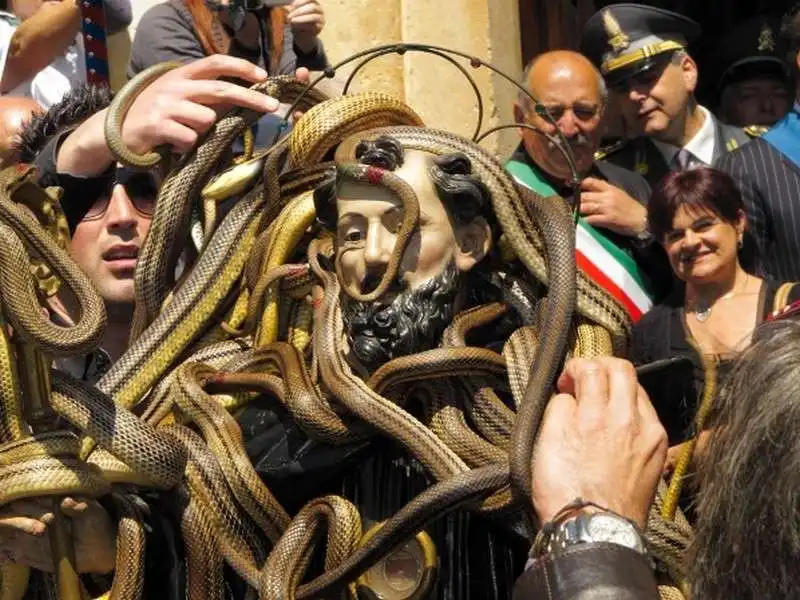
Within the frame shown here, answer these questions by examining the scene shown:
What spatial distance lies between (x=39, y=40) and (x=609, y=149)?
1637mm

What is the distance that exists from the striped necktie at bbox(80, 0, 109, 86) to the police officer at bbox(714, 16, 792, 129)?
1.77 meters

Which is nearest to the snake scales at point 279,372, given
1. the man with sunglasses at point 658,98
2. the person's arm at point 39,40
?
the man with sunglasses at point 658,98

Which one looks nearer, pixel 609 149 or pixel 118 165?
pixel 118 165

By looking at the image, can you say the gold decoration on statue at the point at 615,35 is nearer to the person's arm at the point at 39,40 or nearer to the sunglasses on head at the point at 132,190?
the sunglasses on head at the point at 132,190

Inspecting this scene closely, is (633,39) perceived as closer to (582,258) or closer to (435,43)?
(582,258)

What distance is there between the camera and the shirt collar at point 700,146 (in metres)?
4.81

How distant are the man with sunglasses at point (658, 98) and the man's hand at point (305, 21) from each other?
2.48 feet

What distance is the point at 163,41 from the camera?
5262mm

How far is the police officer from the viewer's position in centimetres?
525

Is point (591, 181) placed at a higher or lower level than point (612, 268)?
higher

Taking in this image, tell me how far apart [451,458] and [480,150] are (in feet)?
2.18

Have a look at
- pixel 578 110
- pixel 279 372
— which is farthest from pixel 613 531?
pixel 578 110

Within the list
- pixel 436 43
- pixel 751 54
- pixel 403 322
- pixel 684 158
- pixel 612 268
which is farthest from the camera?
pixel 436 43

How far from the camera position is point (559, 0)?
6.61 m
